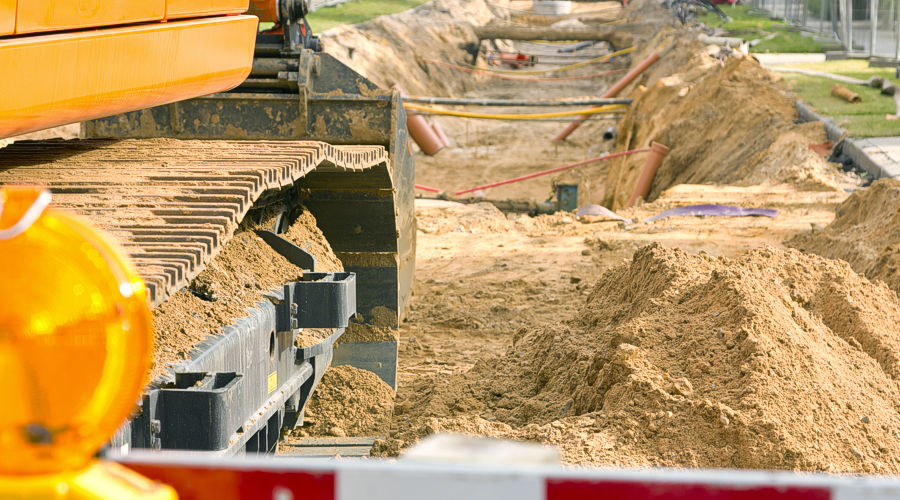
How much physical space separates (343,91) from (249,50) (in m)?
2.14

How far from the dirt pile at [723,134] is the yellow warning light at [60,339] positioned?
11163mm

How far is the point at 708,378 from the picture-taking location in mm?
4102

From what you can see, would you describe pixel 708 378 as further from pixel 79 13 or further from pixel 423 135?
pixel 423 135

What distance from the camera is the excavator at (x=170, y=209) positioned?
3.58 feet

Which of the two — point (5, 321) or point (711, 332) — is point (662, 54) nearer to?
point (711, 332)

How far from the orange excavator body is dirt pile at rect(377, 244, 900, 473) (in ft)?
5.79

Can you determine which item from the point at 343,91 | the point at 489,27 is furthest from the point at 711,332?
the point at 489,27

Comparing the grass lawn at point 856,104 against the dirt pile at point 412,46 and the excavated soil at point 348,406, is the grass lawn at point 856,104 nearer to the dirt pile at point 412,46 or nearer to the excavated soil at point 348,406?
the dirt pile at point 412,46

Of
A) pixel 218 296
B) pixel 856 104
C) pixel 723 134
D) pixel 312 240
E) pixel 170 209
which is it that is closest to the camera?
pixel 170 209

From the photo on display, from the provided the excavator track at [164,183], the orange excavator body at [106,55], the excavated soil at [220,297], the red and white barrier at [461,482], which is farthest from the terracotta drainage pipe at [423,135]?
the red and white barrier at [461,482]

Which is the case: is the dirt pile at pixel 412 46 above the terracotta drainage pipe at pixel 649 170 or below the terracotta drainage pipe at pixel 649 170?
above

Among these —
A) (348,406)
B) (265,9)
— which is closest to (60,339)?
(348,406)

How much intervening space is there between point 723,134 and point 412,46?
48.7 feet

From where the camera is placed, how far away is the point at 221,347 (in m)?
3.48
